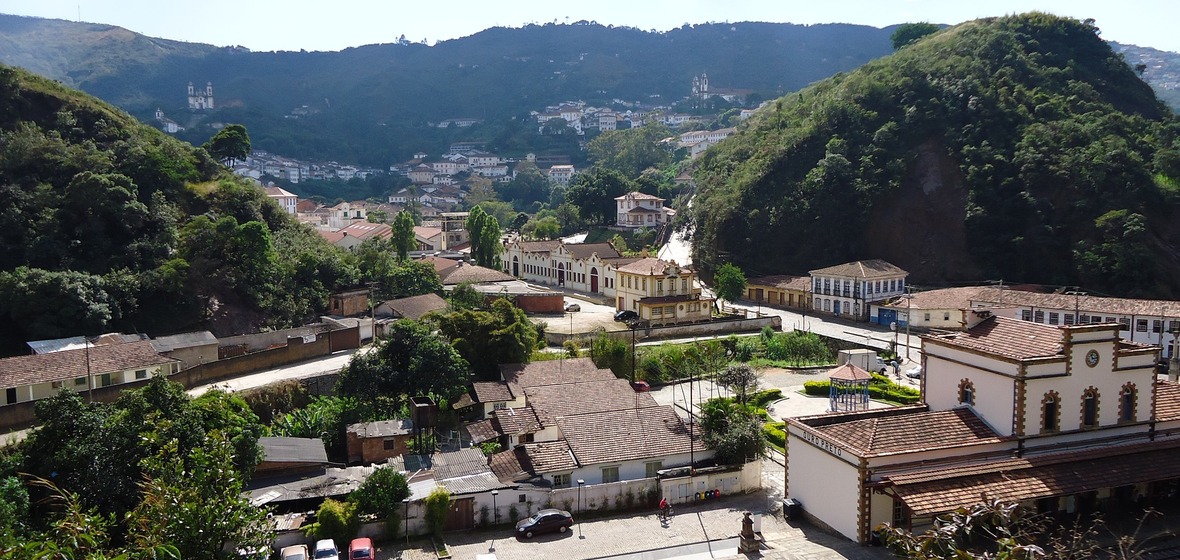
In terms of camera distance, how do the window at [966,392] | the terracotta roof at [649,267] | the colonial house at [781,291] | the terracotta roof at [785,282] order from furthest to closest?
1. the terracotta roof at [785,282]
2. the colonial house at [781,291]
3. the terracotta roof at [649,267]
4. the window at [966,392]

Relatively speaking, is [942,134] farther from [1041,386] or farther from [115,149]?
[115,149]

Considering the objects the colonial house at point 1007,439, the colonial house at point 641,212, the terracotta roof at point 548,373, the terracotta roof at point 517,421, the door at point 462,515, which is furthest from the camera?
the colonial house at point 641,212

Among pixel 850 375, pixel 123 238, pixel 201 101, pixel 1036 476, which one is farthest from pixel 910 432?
pixel 201 101

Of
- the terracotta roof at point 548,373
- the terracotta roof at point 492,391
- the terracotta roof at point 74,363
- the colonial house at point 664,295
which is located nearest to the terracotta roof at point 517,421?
the terracotta roof at point 492,391

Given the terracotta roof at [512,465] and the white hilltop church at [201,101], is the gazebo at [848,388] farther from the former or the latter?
the white hilltop church at [201,101]

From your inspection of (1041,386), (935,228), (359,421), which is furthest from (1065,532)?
(935,228)

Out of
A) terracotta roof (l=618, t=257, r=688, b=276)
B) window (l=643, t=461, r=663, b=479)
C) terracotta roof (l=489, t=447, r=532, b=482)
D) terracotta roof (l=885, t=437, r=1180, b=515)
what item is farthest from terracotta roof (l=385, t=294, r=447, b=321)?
terracotta roof (l=885, t=437, r=1180, b=515)

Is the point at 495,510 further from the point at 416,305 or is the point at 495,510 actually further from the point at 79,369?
the point at 416,305
